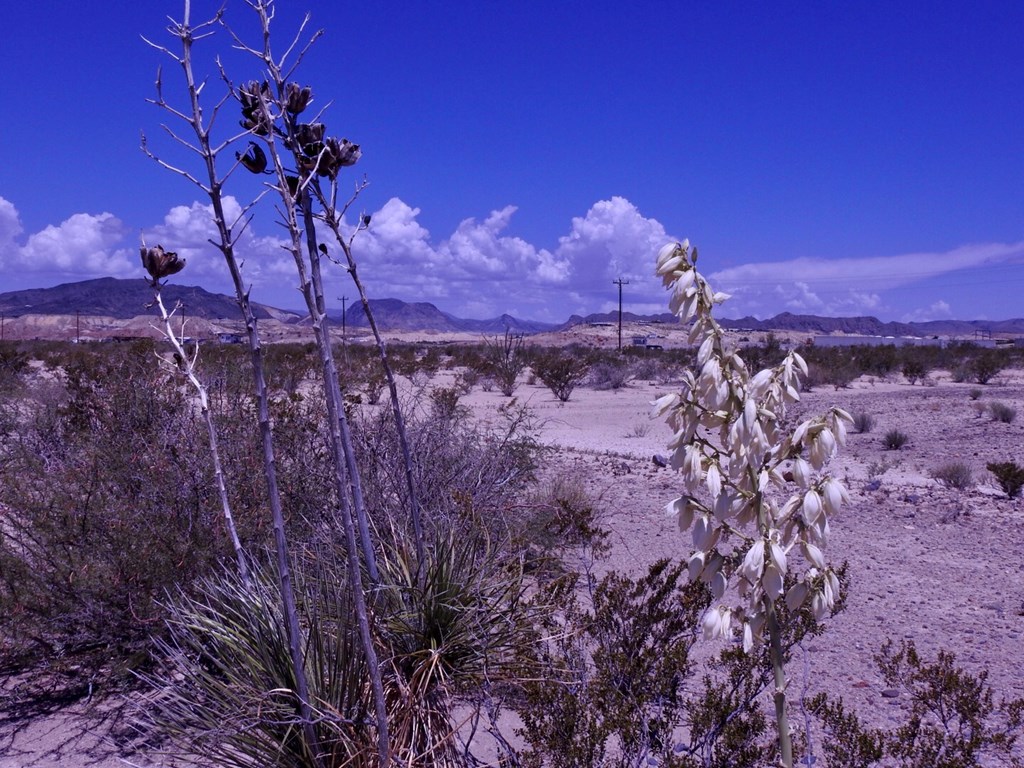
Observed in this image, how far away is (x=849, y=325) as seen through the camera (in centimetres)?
15862

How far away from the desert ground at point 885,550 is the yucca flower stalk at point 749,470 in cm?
225

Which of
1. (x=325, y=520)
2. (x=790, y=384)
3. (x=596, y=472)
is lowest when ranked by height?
(x=596, y=472)

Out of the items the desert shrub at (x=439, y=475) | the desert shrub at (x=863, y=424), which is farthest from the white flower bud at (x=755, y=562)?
the desert shrub at (x=863, y=424)

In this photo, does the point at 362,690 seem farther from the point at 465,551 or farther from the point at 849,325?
the point at 849,325

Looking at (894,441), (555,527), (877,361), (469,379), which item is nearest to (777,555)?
(555,527)

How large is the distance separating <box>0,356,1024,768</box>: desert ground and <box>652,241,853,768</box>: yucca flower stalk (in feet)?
7.38

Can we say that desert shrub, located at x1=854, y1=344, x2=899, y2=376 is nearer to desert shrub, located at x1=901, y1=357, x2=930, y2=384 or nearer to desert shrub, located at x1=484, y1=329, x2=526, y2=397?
desert shrub, located at x1=901, y1=357, x2=930, y2=384

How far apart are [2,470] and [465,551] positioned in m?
4.05

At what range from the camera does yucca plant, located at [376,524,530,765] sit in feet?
12.2

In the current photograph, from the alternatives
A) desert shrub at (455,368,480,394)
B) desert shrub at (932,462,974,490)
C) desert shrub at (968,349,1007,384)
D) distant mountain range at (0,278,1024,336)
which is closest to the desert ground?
desert shrub at (932,462,974,490)

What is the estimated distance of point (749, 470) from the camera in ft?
7.47

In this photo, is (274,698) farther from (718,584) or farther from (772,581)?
(772,581)

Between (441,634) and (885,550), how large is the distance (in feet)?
20.0

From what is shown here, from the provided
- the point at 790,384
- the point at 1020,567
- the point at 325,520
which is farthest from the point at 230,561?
the point at 1020,567
